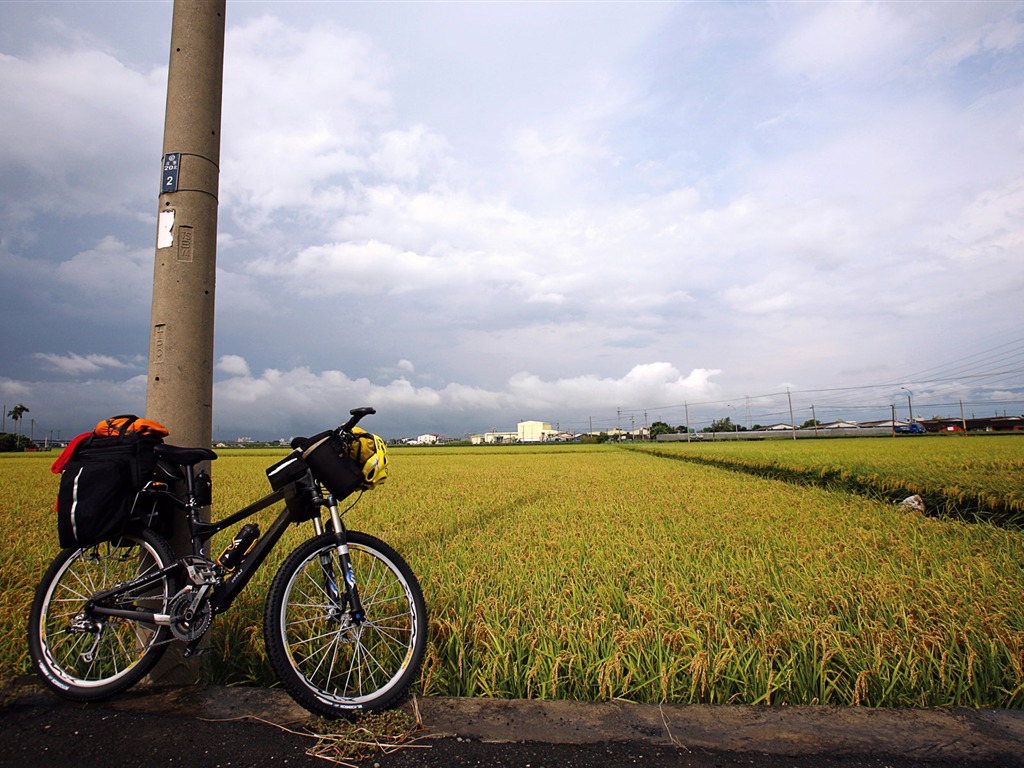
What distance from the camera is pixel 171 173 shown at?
292 cm

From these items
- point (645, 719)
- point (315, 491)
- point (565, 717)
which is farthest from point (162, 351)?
point (645, 719)

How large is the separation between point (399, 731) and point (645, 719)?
920 mm

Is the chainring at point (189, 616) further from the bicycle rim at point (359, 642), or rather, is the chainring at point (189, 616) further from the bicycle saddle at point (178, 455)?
the bicycle saddle at point (178, 455)

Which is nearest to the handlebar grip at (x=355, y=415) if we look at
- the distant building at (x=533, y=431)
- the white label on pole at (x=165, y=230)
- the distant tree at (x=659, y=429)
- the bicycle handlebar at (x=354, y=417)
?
the bicycle handlebar at (x=354, y=417)

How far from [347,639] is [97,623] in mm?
1136

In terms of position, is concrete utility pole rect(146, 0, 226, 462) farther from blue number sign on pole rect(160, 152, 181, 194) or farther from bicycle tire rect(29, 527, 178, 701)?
bicycle tire rect(29, 527, 178, 701)

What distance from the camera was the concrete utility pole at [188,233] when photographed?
2766 mm

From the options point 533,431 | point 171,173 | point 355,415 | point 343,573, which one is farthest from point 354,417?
point 533,431

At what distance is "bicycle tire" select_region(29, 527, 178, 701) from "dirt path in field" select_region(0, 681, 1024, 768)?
0.41ft

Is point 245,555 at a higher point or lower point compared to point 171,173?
lower

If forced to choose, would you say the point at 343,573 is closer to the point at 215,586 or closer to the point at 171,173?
the point at 215,586

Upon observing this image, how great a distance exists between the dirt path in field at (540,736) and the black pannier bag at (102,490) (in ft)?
2.36

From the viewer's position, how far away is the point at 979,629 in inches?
104

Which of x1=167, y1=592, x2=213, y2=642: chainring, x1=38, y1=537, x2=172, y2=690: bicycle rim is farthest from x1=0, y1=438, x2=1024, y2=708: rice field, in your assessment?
x1=167, y1=592, x2=213, y2=642: chainring
